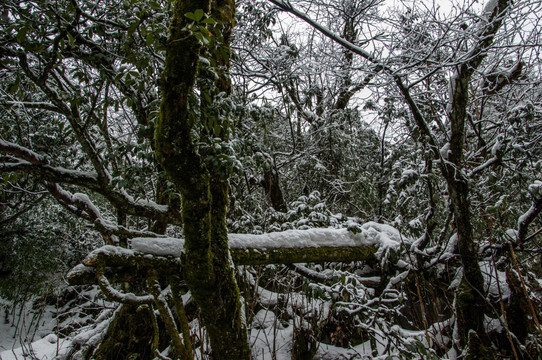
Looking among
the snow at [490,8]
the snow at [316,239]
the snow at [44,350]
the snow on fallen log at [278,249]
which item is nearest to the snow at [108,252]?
the snow on fallen log at [278,249]

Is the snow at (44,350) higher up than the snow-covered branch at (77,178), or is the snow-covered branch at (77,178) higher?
the snow-covered branch at (77,178)

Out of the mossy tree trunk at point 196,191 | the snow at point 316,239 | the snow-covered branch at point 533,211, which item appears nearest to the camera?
the mossy tree trunk at point 196,191

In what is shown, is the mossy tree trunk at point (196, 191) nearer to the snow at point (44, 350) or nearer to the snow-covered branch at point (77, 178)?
the snow-covered branch at point (77, 178)

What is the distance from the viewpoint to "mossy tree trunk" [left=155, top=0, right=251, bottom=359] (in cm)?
143

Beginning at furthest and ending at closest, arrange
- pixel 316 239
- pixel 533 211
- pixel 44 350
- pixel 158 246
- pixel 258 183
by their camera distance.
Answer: pixel 258 183
pixel 44 350
pixel 316 239
pixel 533 211
pixel 158 246

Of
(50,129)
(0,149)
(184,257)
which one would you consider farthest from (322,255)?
(50,129)

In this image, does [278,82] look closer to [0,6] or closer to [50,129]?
[0,6]

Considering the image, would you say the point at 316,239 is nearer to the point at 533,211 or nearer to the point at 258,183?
the point at 533,211

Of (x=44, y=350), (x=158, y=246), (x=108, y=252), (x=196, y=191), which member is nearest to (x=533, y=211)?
(x=196, y=191)

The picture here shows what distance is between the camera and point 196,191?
164 centimetres

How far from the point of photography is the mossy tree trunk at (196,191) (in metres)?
1.43

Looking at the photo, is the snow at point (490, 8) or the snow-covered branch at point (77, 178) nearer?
the snow at point (490, 8)

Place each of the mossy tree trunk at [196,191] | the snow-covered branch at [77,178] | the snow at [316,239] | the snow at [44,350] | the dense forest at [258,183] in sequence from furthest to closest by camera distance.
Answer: the snow at [44,350], the snow-covered branch at [77,178], the snow at [316,239], the dense forest at [258,183], the mossy tree trunk at [196,191]

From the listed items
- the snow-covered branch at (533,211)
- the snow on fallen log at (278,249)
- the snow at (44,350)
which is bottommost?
the snow at (44,350)
